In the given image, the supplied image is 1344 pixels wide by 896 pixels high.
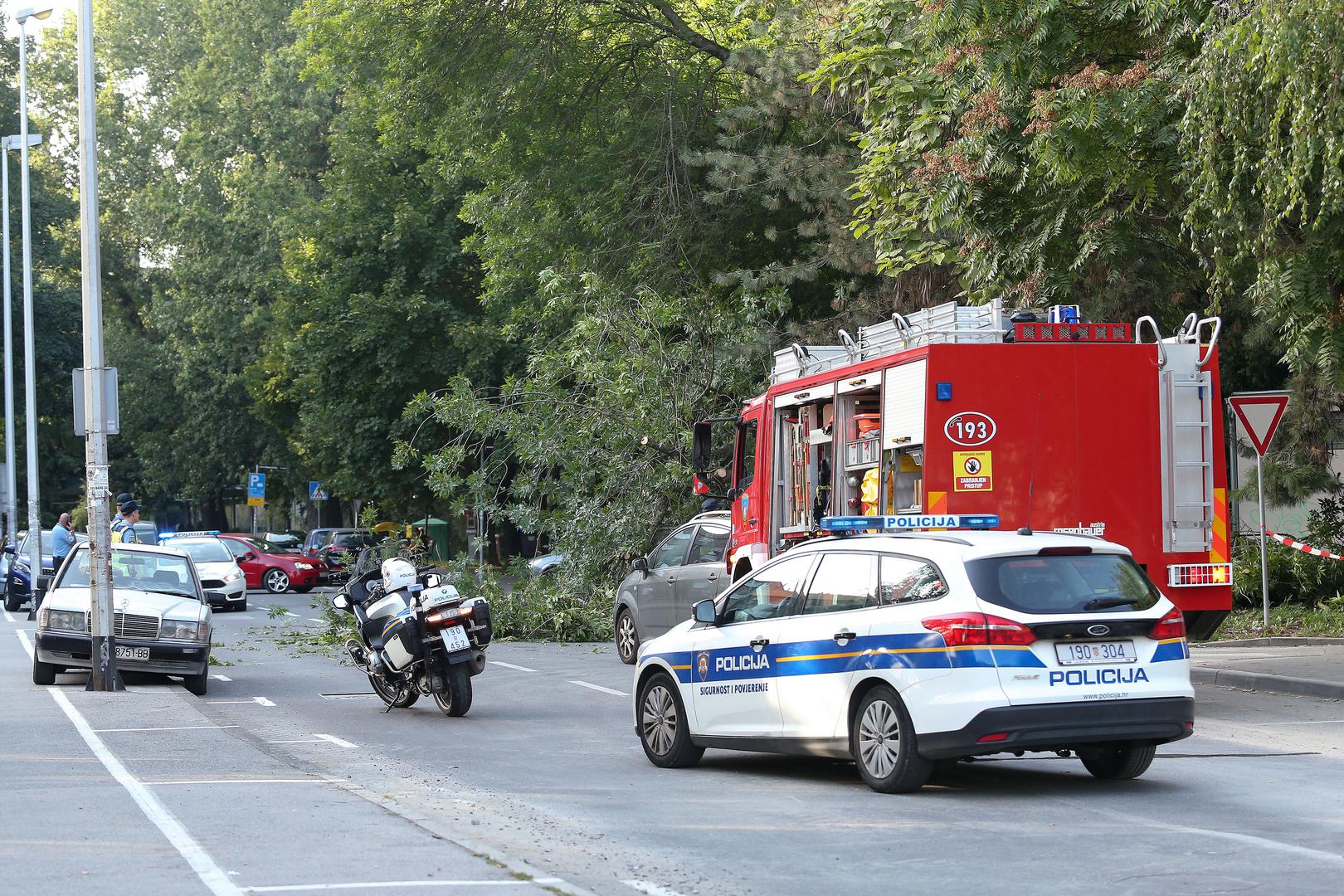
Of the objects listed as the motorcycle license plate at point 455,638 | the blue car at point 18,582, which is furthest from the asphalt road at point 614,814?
Answer: the blue car at point 18,582

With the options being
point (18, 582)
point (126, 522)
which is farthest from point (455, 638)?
point (18, 582)

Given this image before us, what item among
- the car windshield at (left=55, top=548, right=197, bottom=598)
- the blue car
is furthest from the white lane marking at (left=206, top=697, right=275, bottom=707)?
the blue car

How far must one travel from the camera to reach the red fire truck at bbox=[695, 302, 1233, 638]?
542 inches

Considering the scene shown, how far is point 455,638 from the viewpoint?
47.6ft

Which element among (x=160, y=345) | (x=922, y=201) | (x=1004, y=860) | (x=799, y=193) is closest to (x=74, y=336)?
(x=160, y=345)

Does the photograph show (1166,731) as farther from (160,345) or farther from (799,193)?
(160,345)

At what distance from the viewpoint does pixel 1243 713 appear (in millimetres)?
14172

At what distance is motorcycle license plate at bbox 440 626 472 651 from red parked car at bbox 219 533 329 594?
3071 centimetres

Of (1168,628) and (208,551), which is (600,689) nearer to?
(1168,628)

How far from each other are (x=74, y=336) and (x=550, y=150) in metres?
35.7

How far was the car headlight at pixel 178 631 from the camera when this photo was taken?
17.5 m

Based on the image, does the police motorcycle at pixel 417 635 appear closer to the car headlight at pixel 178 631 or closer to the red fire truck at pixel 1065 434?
the car headlight at pixel 178 631

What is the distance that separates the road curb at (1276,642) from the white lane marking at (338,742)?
36.0 feet

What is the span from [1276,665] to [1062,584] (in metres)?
8.62
